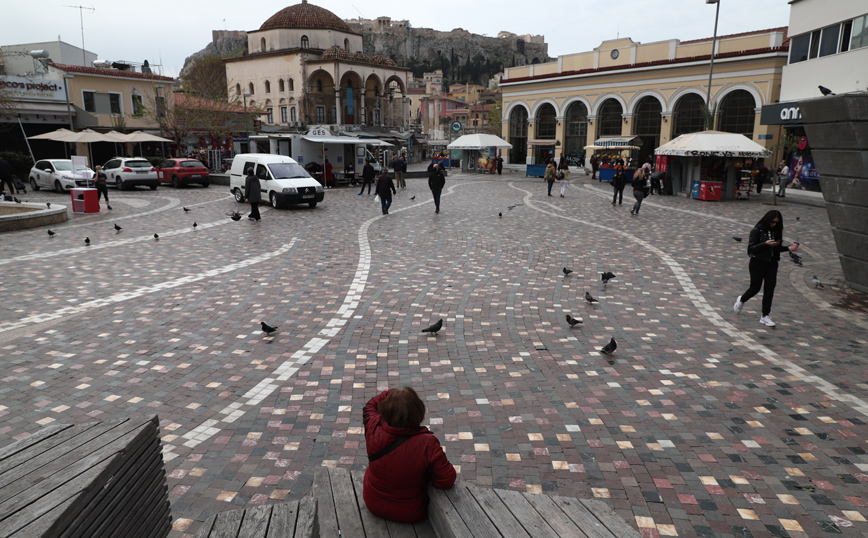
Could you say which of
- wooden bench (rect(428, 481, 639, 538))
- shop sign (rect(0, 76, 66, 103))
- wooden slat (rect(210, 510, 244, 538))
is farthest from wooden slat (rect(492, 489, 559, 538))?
shop sign (rect(0, 76, 66, 103))

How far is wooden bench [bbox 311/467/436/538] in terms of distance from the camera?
322 centimetres

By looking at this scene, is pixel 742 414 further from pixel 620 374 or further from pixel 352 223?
pixel 352 223

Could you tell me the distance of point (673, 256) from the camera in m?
12.8

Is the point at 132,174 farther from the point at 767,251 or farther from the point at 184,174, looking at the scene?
the point at 767,251

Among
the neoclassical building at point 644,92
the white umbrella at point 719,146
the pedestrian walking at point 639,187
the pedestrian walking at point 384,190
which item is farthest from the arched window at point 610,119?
the pedestrian walking at point 384,190

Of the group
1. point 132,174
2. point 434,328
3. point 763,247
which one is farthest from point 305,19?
point 763,247

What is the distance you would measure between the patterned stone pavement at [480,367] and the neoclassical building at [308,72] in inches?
1941

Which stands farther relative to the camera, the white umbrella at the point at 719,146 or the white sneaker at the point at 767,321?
the white umbrella at the point at 719,146

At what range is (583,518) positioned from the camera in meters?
3.13

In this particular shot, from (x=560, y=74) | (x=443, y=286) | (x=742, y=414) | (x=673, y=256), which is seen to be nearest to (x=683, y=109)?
(x=560, y=74)

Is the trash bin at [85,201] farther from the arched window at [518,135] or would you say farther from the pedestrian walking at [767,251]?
the arched window at [518,135]

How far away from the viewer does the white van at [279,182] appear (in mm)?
20375

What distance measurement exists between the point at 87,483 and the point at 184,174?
2907 cm

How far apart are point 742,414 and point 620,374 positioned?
1.35 meters
